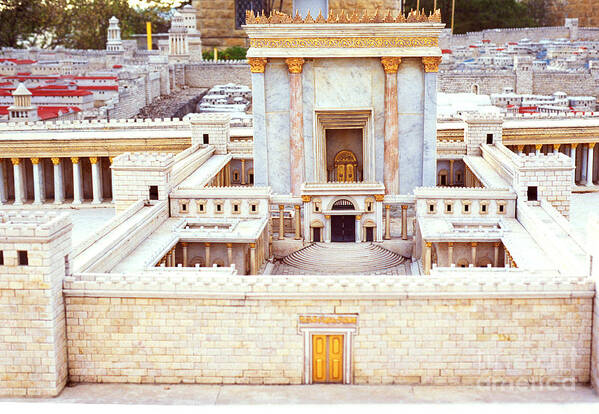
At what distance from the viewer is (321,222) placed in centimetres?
3738

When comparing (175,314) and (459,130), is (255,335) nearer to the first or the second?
(175,314)

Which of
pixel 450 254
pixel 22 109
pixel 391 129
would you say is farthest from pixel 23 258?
pixel 22 109

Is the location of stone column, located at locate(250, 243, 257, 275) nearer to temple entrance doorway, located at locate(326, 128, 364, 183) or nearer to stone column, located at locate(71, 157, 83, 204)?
temple entrance doorway, located at locate(326, 128, 364, 183)

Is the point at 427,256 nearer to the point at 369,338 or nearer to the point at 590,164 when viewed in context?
the point at 369,338

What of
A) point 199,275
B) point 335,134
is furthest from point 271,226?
point 199,275

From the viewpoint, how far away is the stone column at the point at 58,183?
49.6m

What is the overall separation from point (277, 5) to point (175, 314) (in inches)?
3494

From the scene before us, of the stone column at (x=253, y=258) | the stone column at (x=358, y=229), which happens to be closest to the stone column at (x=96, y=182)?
the stone column at (x=253, y=258)

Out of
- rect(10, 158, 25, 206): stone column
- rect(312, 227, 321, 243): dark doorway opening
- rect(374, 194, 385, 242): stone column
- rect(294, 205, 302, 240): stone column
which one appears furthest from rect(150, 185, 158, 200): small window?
rect(10, 158, 25, 206): stone column

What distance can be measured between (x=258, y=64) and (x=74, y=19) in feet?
335

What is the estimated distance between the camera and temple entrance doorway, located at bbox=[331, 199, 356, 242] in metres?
37.6

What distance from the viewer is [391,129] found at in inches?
1599

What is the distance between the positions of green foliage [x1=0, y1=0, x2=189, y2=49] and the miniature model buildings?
78.4 meters

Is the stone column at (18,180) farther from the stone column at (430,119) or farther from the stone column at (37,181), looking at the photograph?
the stone column at (430,119)
